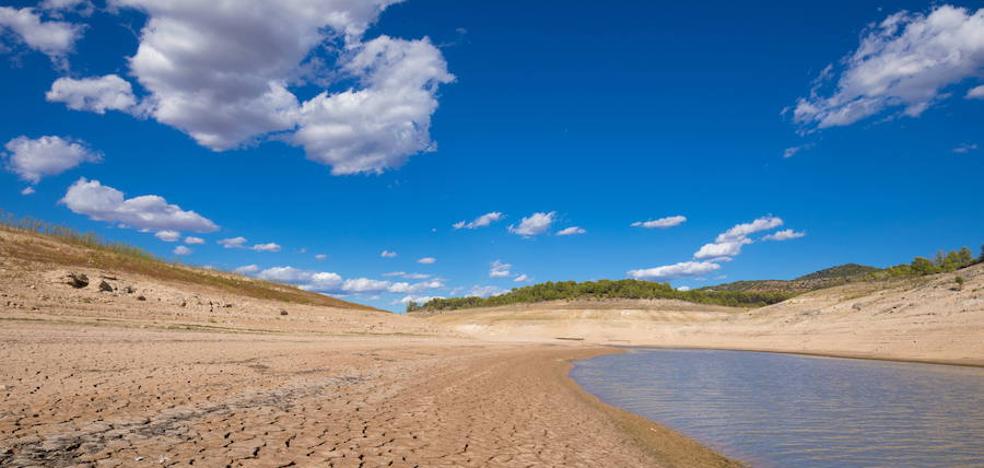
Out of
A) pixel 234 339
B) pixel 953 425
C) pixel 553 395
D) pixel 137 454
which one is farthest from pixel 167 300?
pixel 953 425

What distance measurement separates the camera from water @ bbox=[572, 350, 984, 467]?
9.09 meters

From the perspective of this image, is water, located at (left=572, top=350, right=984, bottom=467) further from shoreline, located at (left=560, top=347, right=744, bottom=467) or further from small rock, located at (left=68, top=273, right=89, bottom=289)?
small rock, located at (left=68, top=273, right=89, bottom=289)

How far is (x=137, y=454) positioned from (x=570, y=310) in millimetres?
82477

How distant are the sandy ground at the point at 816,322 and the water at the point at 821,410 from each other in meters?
11.1

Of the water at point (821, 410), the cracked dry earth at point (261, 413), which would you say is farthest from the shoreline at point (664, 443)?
the water at point (821, 410)

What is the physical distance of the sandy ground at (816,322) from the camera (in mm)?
31875

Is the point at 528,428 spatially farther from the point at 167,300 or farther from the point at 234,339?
the point at 167,300

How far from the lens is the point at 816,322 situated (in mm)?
49625

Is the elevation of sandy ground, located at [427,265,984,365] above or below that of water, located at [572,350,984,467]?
above

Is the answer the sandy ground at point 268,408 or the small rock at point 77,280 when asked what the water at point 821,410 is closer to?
the sandy ground at point 268,408

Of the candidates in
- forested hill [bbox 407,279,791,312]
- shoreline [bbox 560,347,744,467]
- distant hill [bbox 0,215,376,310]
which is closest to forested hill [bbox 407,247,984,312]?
forested hill [bbox 407,279,791,312]

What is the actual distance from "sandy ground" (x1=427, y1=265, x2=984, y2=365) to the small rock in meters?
39.1

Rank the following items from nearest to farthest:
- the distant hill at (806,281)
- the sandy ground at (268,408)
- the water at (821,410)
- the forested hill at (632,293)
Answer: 1. the sandy ground at (268,408)
2. the water at (821,410)
3. the forested hill at (632,293)
4. the distant hill at (806,281)

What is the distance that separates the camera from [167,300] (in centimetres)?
2852
